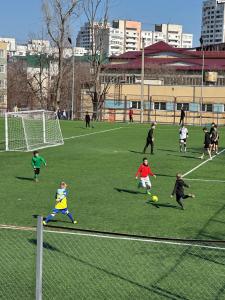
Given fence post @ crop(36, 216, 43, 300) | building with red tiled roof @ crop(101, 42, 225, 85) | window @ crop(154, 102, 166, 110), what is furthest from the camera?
building with red tiled roof @ crop(101, 42, 225, 85)

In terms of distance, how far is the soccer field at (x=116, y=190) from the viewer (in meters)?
14.5

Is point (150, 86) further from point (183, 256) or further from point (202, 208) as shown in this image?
point (183, 256)

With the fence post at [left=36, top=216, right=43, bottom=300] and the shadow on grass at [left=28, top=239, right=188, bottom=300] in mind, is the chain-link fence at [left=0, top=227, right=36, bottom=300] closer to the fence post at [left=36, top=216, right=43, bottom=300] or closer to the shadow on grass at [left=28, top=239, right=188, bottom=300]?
the shadow on grass at [left=28, top=239, right=188, bottom=300]

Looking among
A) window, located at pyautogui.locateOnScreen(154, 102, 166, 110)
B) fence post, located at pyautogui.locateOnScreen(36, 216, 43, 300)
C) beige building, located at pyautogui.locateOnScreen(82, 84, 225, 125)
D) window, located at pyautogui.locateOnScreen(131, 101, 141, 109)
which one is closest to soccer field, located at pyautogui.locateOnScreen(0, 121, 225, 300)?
fence post, located at pyautogui.locateOnScreen(36, 216, 43, 300)

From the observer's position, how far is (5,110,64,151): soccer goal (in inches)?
1312

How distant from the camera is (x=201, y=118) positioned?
59.8 m

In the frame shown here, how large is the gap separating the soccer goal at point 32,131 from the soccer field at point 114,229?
425 centimetres

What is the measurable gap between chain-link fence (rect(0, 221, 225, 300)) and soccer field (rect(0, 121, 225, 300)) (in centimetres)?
2

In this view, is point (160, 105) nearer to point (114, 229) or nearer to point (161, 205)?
point (161, 205)

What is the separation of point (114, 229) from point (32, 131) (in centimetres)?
2444

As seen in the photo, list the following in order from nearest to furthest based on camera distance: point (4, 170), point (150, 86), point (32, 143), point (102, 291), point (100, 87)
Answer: point (102, 291), point (4, 170), point (32, 143), point (150, 86), point (100, 87)

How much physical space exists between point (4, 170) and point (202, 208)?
36.0 ft

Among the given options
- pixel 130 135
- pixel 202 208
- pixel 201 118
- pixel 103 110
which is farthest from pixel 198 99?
pixel 202 208

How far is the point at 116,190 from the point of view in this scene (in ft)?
64.0
